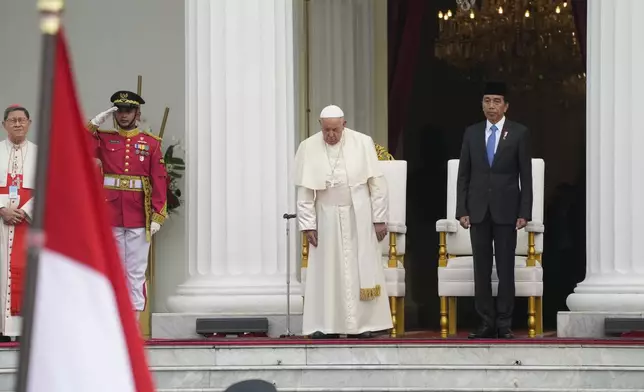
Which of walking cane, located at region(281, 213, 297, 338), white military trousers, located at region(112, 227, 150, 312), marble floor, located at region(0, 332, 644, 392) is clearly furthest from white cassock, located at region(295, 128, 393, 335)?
white military trousers, located at region(112, 227, 150, 312)

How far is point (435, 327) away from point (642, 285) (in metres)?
5.14

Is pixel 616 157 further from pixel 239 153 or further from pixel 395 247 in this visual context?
pixel 239 153

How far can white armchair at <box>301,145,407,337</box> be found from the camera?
11.1 metres

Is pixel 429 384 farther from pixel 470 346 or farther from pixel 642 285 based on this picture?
pixel 642 285

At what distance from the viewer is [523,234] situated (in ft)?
37.0

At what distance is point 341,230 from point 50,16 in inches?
303

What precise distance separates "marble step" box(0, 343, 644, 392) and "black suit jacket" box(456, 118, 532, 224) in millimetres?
1360

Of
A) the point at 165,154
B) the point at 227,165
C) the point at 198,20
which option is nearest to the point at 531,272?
the point at 227,165

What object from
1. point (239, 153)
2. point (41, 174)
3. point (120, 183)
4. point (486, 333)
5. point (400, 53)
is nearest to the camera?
point (41, 174)

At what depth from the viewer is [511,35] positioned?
15.9 meters

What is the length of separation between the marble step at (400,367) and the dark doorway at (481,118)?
6.65 metres

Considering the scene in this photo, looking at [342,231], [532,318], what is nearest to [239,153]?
[342,231]

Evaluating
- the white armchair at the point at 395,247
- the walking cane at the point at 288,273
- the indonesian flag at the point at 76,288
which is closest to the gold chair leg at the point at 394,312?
the white armchair at the point at 395,247

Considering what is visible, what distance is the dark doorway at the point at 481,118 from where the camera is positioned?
16.1m
